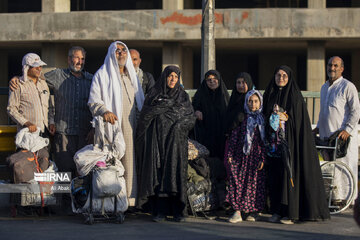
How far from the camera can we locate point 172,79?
6.79 m

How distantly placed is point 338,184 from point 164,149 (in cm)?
227

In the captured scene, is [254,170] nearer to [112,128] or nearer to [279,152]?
[279,152]

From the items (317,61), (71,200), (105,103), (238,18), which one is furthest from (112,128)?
(317,61)

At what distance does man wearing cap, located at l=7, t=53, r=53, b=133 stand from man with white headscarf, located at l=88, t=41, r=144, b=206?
0.68 meters

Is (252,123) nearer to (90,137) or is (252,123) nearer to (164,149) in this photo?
(164,149)

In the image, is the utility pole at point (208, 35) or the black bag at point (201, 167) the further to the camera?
the utility pole at point (208, 35)

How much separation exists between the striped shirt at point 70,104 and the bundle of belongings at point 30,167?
299mm

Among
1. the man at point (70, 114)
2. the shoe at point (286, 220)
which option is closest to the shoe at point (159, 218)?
the man at point (70, 114)

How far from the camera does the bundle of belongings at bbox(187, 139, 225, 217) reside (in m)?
6.87

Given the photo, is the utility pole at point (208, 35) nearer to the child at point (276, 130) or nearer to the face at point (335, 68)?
the face at point (335, 68)

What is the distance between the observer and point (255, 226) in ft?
21.1

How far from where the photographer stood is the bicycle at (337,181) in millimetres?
7324

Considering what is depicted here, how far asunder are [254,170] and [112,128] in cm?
165

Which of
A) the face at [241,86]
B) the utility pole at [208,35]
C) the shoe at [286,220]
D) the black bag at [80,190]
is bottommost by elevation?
the shoe at [286,220]
